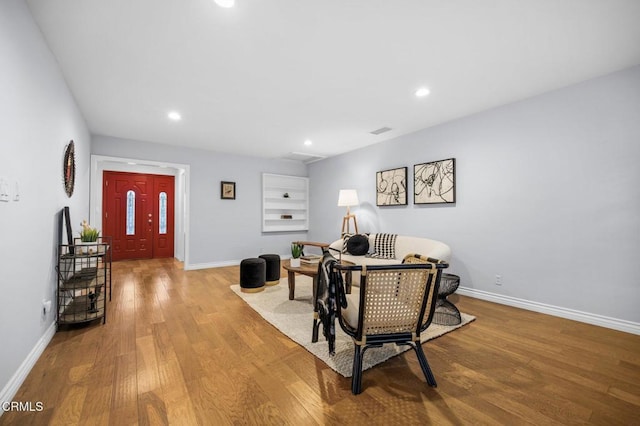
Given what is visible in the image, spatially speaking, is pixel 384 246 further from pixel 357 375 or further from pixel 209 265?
pixel 209 265

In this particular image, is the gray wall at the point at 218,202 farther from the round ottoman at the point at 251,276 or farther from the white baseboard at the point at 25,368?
the white baseboard at the point at 25,368

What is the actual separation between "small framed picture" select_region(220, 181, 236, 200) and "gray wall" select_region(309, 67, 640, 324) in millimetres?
4014

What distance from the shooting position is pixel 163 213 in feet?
23.0

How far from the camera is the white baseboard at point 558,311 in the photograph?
258cm

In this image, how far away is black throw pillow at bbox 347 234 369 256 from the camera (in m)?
4.46

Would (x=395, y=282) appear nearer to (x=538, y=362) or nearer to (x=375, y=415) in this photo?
(x=375, y=415)

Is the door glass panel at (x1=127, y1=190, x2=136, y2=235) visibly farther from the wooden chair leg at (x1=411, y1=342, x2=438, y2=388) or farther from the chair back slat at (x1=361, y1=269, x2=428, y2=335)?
the wooden chair leg at (x1=411, y1=342, x2=438, y2=388)

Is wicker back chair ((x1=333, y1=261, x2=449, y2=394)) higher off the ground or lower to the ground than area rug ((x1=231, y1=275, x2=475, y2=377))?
higher

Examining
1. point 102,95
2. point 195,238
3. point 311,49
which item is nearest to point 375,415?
point 311,49

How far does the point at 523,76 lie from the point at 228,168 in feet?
17.4

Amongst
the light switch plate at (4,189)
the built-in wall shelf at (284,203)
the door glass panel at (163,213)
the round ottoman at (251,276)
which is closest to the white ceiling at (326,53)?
the light switch plate at (4,189)

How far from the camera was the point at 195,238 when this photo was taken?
5.51 meters

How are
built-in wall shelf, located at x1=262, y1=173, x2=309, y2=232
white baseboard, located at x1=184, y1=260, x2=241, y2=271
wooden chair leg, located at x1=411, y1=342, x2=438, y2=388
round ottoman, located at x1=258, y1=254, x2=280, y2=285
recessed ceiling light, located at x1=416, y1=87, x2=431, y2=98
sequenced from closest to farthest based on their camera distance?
wooden chair leg, located at x1=411, y1=342, x2=438, y2=388
recessed ceiling light, located at x1=416, y1=87, x2=431, y2=98
round ottoman, located at x1=258, y1=254, x2=280, y2=285
white baseboard, located at x1=184, y1=260, x2=241, y2=271
built-in wall shelf, located at x1=262, y1=173, x2=309, y2=232

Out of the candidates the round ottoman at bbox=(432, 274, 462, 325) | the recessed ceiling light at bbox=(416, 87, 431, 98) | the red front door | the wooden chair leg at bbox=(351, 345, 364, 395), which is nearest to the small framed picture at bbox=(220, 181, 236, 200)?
the red front door
